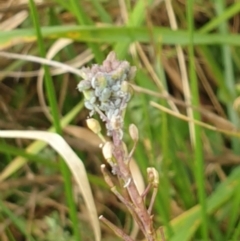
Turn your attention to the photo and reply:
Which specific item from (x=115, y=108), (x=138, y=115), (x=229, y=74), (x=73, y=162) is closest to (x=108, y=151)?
(x=115, y=108)

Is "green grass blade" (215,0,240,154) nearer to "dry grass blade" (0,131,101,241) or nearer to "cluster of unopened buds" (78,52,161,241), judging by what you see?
"dry grass blade" (0,131,101,241)

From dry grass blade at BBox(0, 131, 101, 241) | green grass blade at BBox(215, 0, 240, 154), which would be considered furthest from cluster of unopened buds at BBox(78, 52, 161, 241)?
green grass blade at BBox(215, 0, 240, 154)

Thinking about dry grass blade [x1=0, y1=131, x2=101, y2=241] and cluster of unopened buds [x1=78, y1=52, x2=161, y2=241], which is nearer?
cluster of unopened buds [x1=78, y1=52, x2=161, y2=241]

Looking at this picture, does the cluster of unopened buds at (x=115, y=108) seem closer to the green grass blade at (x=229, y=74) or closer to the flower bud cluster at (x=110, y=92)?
the flower bud cluster at (x=110, y=92)

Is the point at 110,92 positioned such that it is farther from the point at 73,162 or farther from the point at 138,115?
the point at 138,115

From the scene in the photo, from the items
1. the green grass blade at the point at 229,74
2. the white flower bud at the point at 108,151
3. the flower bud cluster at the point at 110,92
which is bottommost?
the green grass blade at the point at 229,74

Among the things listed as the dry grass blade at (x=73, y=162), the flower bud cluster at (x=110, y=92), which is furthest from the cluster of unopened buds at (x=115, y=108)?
the dry grass blade at (x=73, y=162)

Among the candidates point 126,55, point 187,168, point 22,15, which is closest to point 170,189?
point 187,168
